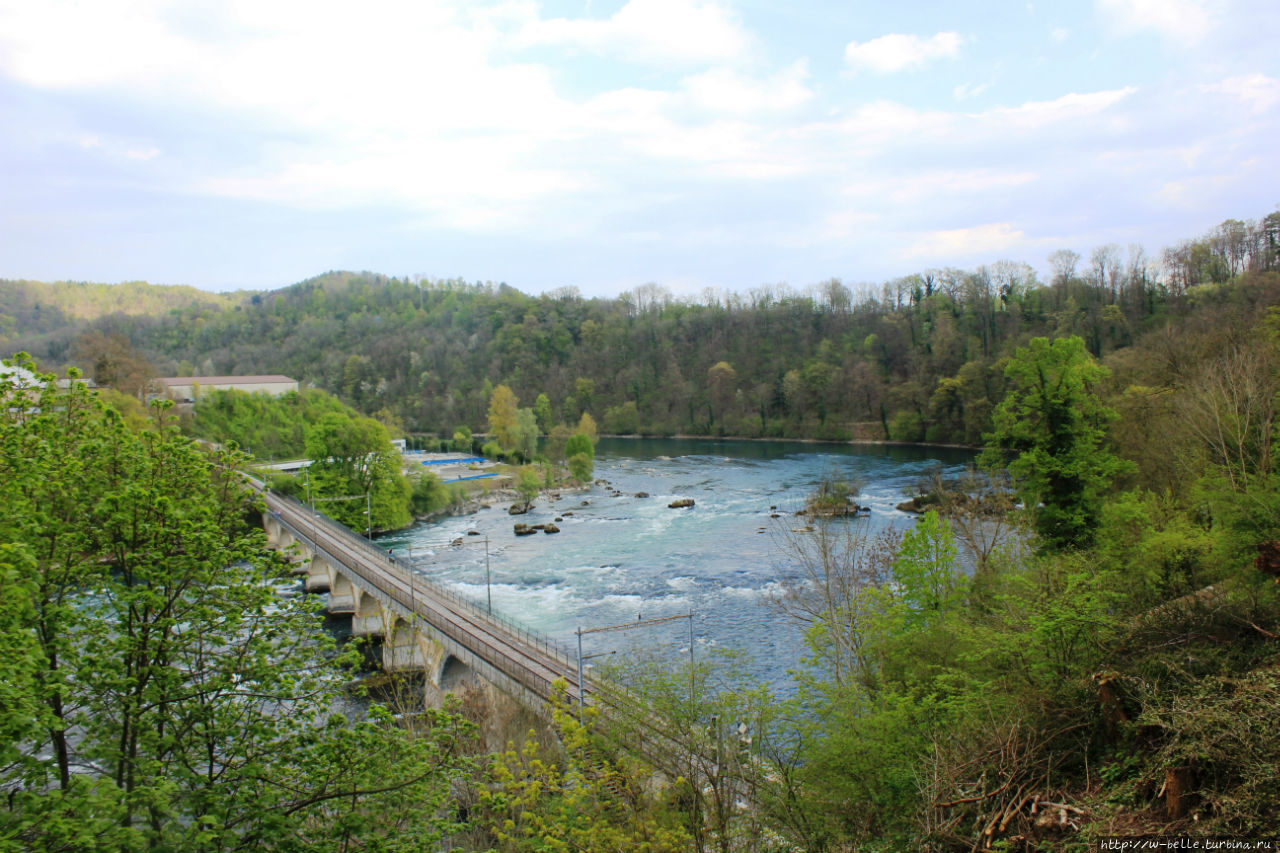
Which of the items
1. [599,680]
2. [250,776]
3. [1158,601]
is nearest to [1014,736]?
[1158,601]

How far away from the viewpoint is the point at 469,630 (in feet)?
97.6

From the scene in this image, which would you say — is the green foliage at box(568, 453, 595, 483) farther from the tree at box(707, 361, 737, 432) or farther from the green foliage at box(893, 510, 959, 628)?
the green foliage at box(893, 510, 959, 628)

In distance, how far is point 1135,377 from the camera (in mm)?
45125

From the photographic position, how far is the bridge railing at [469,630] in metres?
24.9

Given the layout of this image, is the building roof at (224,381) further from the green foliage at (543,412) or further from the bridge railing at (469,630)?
the bridge railing at (469,630)

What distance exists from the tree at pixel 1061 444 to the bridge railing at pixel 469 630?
18579 millimetres

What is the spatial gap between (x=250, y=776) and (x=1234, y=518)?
19.8 meters

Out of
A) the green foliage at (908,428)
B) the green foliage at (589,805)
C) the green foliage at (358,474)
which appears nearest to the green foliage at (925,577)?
the green foliage at (589,805)

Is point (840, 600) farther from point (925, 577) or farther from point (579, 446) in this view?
point (579, 446)

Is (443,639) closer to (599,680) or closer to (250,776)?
(599,680)

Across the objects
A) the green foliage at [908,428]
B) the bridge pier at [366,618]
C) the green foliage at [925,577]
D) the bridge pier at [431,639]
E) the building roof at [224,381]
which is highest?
the building roof at [224,381]

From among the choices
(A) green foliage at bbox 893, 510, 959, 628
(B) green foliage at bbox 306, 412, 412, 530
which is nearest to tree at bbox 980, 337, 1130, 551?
(A) green foliage at bbox 893, 510, 959, 628

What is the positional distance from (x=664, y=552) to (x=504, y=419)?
58.8 m

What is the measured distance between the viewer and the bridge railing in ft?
81.9
